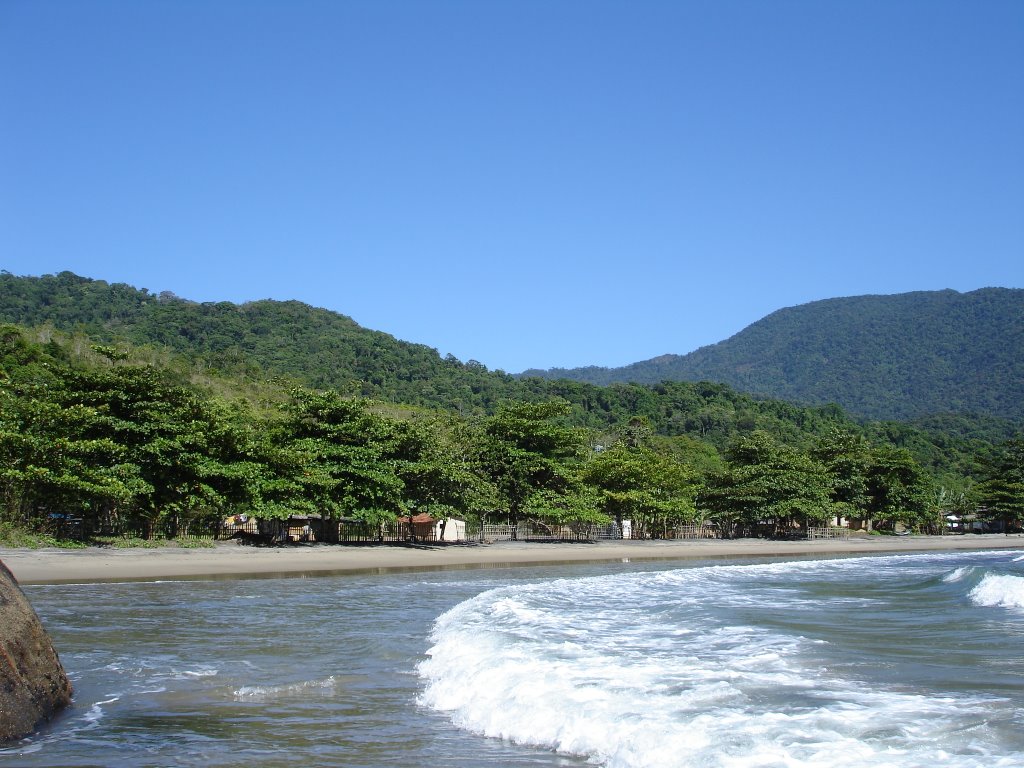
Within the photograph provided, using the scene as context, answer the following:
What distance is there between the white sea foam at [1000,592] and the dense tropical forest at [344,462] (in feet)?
62.1

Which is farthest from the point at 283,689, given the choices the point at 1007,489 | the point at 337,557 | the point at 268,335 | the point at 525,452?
the point at 268,335

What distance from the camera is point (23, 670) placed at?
6688 mm

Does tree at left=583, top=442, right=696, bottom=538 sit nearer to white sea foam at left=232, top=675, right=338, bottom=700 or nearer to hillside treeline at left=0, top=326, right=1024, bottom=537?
hillside treeline at left=0, top=326, right=1024, bottom=537

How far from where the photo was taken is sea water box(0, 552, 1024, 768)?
6.21 metres

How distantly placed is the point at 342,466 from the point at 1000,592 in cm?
2085

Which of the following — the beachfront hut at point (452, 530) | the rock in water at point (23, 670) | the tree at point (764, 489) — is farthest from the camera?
the tree at point (764, 489)

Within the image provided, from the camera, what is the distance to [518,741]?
6852mm

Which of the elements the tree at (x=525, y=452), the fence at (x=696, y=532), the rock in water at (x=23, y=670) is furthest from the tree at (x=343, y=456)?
the fence at (x=696, y=532)

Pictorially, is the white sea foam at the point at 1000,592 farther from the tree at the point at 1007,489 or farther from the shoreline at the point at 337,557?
the tree at the point at 1007,489

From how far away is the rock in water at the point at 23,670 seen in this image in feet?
20.9

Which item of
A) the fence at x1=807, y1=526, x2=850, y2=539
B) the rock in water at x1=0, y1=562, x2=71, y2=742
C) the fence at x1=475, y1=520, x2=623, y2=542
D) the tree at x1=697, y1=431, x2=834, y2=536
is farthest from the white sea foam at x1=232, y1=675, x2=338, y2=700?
the fence at x1=807, y1=526, x2=850, y2=539

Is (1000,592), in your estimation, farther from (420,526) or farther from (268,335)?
(268,335)

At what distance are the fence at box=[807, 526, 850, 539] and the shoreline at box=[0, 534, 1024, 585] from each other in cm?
399

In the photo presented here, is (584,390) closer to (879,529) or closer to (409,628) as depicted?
(879,529)
